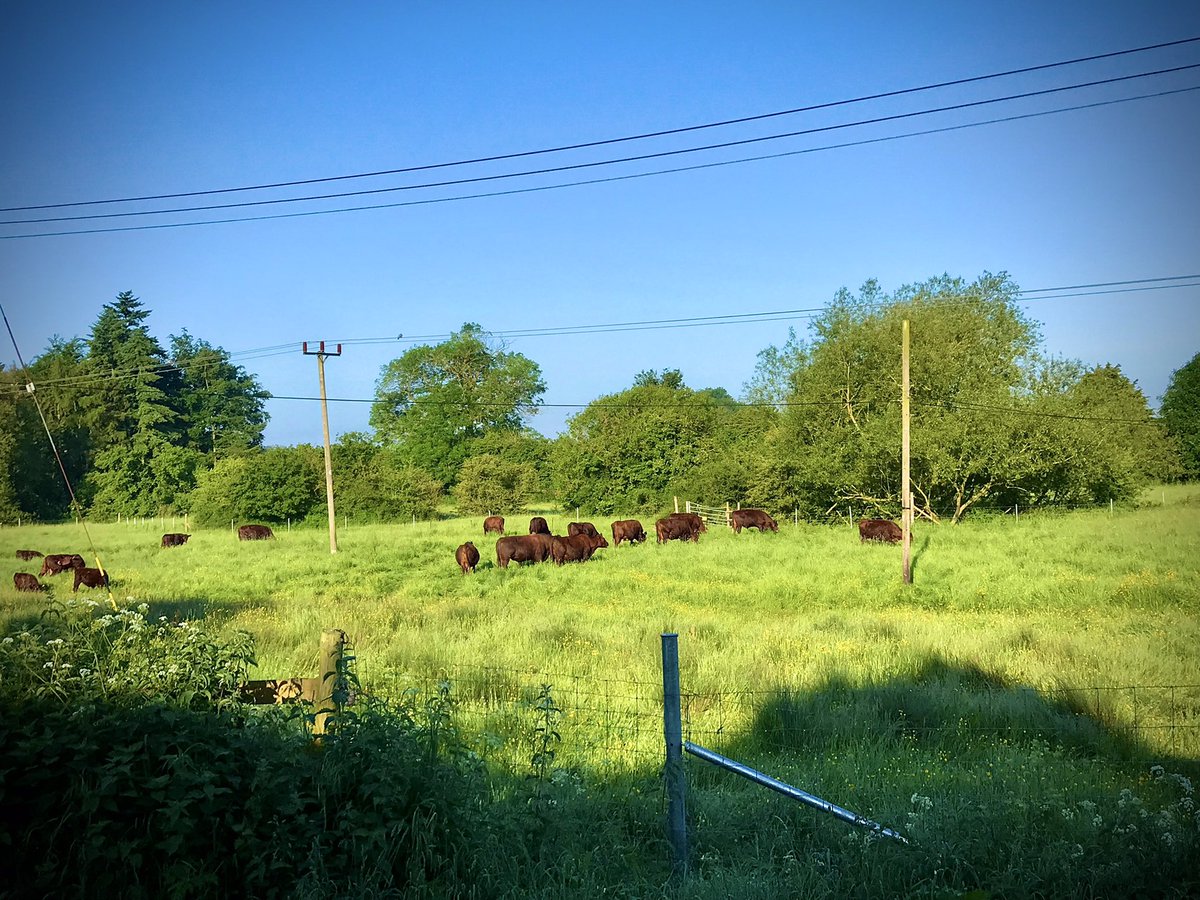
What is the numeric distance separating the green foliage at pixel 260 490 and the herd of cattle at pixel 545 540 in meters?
9.88

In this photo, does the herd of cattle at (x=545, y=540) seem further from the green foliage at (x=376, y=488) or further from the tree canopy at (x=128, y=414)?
the tree canopy at (x=128, y=414)

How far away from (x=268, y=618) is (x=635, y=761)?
32.1 feet

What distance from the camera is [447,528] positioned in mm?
42719

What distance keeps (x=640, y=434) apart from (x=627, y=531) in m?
20.2

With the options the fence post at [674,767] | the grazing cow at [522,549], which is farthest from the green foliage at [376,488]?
the fence post at [674,767]

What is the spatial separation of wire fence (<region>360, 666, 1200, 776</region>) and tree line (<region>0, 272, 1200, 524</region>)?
26.8m

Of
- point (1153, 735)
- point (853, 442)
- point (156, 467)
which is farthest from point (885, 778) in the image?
point (156, 467)

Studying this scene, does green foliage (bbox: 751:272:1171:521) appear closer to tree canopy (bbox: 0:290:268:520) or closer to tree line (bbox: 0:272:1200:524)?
tree line (bbox: 0:272:1200:524)

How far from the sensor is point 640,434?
5353cm

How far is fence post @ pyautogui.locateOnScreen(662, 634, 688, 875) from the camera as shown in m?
4.36

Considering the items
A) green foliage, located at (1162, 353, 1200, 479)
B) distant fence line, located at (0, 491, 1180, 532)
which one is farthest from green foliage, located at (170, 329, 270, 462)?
green foliage, located at (1162, 353, 1200, 479)

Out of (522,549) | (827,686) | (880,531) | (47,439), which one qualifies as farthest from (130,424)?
(827,686)

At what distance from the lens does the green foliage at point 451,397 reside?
6519 cm

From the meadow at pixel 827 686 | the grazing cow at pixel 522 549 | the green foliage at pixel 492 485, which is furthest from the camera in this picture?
the green foliage at pixel 492 485
